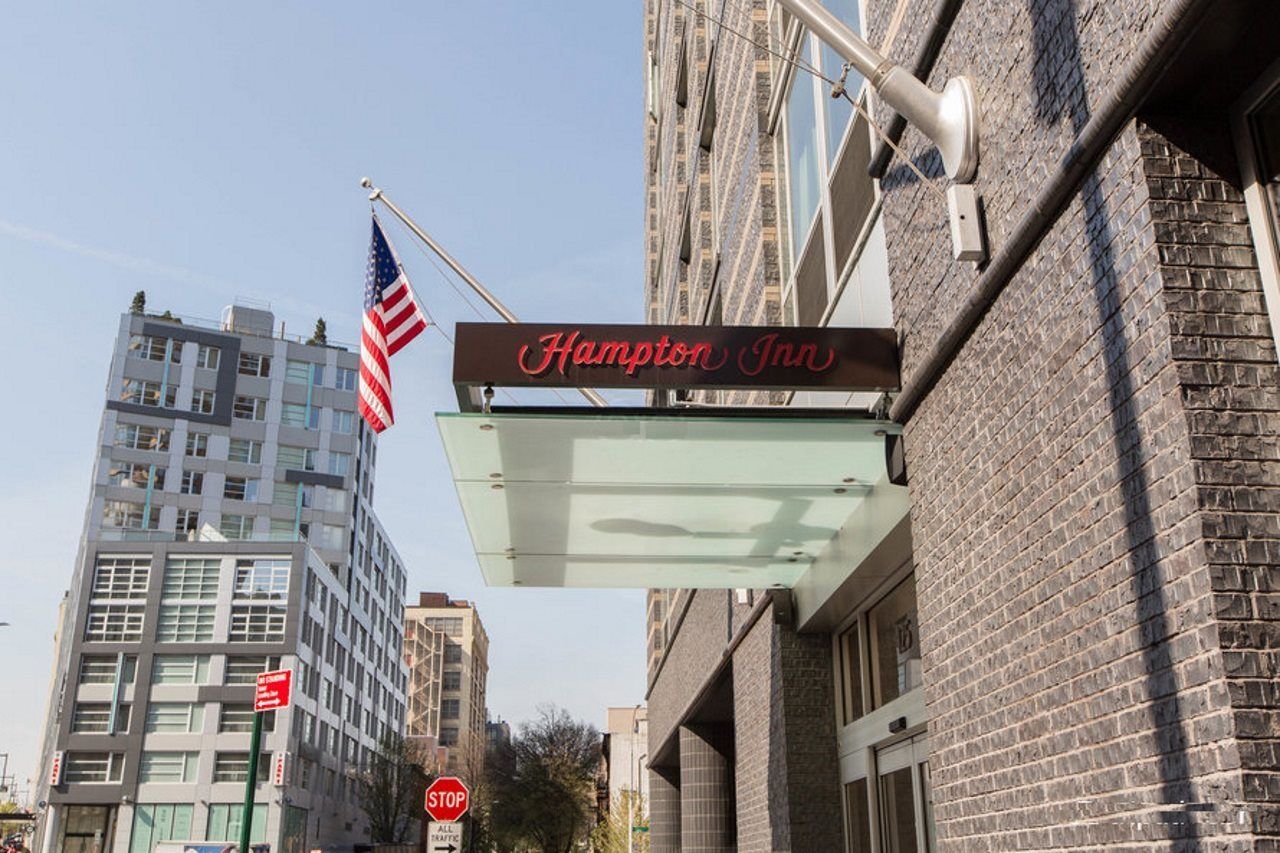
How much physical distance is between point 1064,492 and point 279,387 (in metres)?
93.6

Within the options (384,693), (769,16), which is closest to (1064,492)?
(769,16)

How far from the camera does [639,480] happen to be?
29.2 feet

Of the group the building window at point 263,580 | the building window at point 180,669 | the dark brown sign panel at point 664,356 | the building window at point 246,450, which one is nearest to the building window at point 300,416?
the building window at point 246,450

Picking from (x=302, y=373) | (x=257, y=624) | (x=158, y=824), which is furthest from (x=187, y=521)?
(x=158, y=824)

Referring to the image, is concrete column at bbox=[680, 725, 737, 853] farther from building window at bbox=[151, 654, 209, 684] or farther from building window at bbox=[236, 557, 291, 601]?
building window at bbox=[151, 654, 209, 684]

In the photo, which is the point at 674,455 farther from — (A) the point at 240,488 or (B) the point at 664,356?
(A) the point at 240,488

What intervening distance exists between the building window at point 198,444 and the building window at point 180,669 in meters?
18.5

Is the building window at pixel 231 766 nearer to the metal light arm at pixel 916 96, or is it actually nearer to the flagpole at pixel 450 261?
the flagpole at pixel 450 261

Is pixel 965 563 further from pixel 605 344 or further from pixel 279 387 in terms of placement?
pixel 279 387

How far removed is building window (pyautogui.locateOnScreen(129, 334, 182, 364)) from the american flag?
8549cm

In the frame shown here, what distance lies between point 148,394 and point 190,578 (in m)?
17.7

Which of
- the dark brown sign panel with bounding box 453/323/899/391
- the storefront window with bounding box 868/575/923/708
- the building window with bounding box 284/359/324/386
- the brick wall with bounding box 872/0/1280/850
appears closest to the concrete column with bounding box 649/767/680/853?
the storefront window with bounding box 868/575/923/708

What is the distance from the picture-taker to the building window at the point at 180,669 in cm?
7581

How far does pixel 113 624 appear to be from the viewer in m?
76.9
